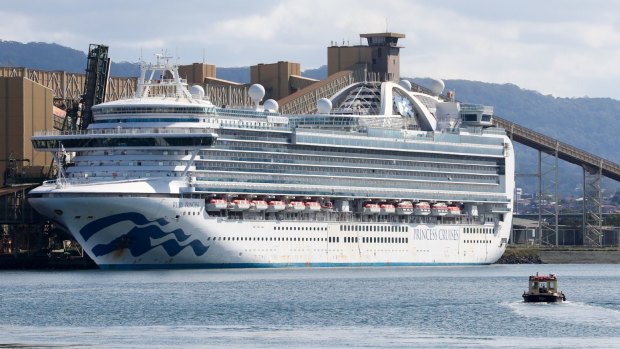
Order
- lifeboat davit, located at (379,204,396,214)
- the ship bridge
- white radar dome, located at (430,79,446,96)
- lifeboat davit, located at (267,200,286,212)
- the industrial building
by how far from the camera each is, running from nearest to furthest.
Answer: lifeboat davit, located at (267,200,286,212) < the industrial building < lifeboat davit, located at (379,204,396,214) < white radar dome, located at (430,79,446,96) < the ship bridge

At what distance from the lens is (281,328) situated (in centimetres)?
6794

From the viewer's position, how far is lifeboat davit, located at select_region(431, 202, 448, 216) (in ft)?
425

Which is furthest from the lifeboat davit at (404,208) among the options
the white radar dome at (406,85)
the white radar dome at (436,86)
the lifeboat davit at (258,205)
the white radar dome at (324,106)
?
the white radar dome at (436,86)

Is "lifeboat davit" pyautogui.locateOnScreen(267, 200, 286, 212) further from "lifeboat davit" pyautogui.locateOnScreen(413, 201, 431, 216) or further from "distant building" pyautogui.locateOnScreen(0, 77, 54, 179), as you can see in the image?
"distant building" pyautogui.locateOnScreen(0, 77, 54, 179)

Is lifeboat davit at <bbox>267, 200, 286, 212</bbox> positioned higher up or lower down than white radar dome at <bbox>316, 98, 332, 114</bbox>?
lower down

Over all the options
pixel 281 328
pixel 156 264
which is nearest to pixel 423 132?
pixel 156 264

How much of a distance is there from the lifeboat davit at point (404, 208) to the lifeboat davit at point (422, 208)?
955mm

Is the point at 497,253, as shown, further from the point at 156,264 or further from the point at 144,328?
the point at 144,328

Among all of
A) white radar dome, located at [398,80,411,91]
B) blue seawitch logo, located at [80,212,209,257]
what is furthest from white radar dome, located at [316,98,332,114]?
blue seawitch logo, located at [80,212,209,257]

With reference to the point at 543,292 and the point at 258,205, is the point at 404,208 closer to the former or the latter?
the point at 258,205

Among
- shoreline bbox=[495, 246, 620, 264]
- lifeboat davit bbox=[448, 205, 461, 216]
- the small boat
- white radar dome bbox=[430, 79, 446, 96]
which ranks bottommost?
shoreline bbox=[495, 246, 620, 264]

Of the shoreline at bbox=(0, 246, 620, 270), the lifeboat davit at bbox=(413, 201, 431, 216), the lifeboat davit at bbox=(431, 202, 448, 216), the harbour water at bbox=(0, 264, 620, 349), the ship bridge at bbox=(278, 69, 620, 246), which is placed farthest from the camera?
the ship bridge at bbox=(278, 69, 620, 246)

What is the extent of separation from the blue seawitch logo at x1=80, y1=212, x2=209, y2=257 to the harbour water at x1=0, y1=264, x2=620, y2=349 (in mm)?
2301

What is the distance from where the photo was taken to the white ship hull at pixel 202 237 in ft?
347
